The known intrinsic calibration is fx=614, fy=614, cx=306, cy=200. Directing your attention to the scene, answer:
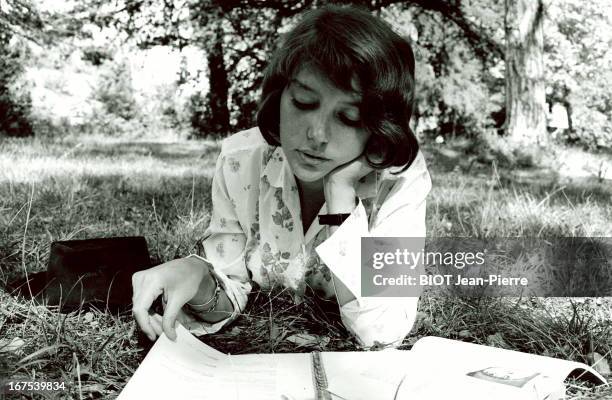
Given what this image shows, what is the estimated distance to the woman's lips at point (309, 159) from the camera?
154 centimetres

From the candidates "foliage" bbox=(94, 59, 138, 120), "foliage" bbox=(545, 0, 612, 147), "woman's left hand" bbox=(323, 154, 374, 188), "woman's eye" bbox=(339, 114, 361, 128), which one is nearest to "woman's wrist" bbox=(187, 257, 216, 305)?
"woman's left hand" bbox=(323, 154, 374, 188)

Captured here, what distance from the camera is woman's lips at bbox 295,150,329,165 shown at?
1545mm

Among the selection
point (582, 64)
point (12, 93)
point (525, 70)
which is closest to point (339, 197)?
point (525, 70)

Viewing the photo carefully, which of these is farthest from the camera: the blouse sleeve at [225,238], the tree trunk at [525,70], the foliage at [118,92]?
the foliage at [118,92]

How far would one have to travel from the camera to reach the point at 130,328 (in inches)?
63.7

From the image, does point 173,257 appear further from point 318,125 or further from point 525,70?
point 525,70

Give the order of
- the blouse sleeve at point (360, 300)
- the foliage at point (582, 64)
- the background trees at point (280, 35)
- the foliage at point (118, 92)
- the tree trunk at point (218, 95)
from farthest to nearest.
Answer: the foliage at point (118, 92)
the tree trunk at point (218, 95)
the foliage at point (582, 64)
the background trees at point (280, 35)
the blouse sleeve at point (360, 300)

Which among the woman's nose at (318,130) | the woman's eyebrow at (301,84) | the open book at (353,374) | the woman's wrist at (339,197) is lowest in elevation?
the open book at (353,374)

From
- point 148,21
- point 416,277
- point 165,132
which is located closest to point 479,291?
point 416,277

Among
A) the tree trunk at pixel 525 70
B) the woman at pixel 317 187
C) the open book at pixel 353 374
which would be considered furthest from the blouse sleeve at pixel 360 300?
the tree trunk at pixel 525 70

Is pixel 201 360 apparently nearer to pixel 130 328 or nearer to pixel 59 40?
pixel 130 328

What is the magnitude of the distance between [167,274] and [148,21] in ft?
25.8

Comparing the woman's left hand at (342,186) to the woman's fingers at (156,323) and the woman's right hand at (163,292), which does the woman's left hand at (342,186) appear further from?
the woman's fingers at (156,323)

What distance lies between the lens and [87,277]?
1.76m
